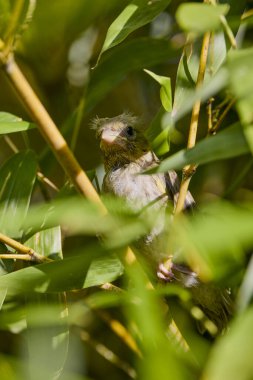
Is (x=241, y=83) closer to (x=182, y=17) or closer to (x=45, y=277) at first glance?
(x=182, y=17)

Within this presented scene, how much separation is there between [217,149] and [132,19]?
707mm

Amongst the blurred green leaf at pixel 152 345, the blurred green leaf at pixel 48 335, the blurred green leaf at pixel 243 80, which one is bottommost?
the blurred green leaf at pixel 48 335

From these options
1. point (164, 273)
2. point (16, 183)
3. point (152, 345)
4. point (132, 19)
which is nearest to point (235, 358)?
point (152, 345)

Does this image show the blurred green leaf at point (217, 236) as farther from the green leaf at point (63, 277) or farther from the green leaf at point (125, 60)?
the green leaf at point (125, 60)

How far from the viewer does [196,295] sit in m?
3.32

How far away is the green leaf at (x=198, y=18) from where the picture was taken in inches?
54.2

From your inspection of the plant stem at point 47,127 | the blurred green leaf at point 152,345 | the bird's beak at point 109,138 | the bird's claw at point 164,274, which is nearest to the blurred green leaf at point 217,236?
the blurred green leaf at point 152,345

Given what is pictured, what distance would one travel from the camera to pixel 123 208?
1.57 metres

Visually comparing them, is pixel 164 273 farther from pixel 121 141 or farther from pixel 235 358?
pixel 235 358

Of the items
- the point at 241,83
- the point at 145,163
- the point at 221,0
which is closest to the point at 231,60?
the point at 241,83

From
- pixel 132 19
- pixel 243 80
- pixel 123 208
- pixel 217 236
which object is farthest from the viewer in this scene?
pixel 132 19

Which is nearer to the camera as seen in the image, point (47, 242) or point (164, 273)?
point (47, 242)

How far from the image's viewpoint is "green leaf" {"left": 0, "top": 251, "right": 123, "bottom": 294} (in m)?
1.84

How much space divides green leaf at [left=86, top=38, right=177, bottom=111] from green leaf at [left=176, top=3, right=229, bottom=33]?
948 mm
